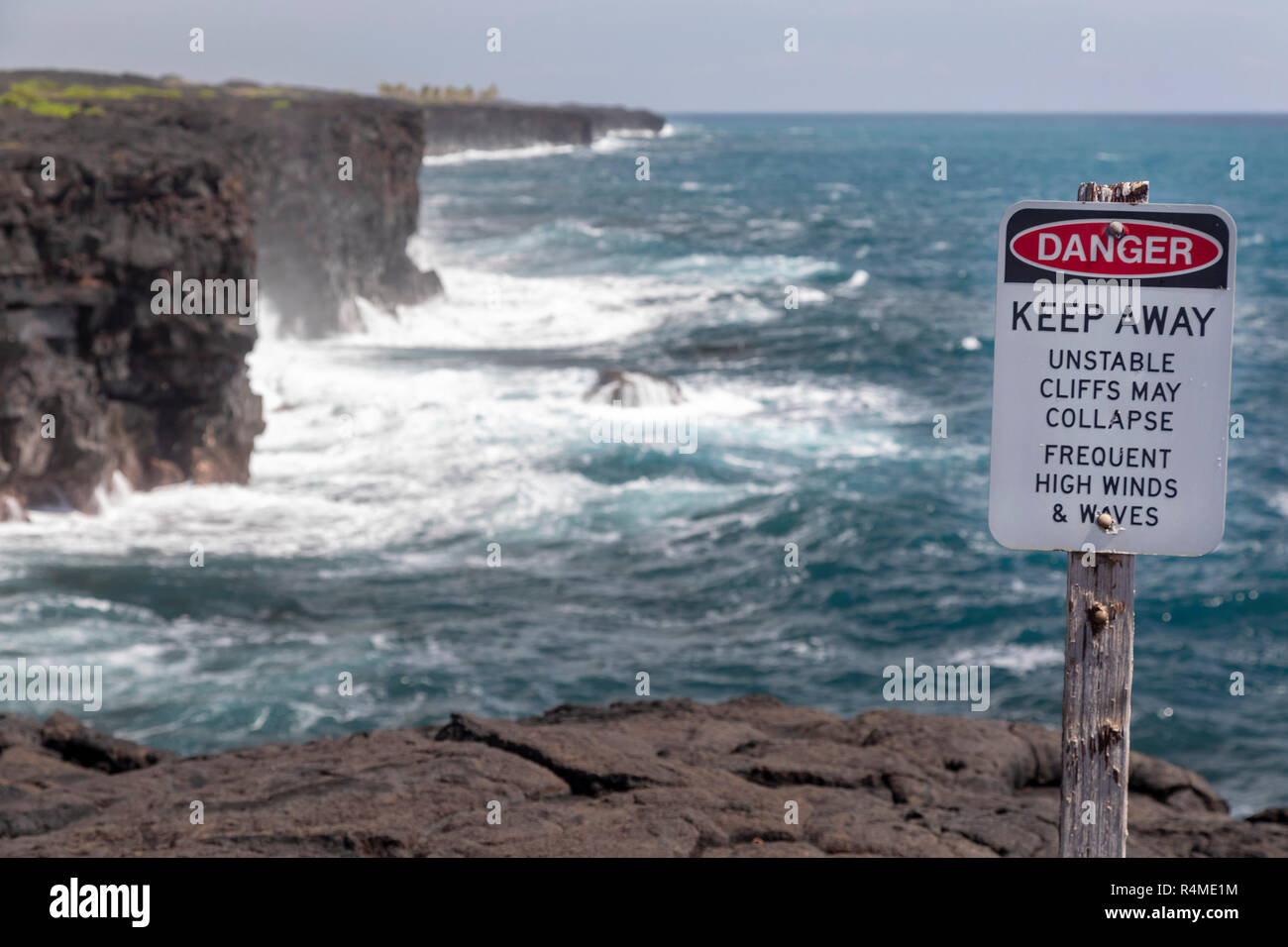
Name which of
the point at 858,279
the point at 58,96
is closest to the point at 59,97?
the point at 58,96

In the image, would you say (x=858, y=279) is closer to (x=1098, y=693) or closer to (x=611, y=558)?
(x=611, y=558)

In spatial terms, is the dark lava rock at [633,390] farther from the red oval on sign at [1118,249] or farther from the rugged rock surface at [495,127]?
the rugged rock surface at [495,127]

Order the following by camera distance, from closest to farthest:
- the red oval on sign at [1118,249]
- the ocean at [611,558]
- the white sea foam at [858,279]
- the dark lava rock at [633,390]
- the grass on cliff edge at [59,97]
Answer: the red oval on sign at [1118,249] → the ocean at [611,558] → the grass on cliff edge at [59,97] → the dark lava rock at [633,390] → the white sea foam at [858,279]

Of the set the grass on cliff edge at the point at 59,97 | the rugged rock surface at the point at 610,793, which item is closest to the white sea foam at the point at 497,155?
the grass on cliff edge at the point at 59,97

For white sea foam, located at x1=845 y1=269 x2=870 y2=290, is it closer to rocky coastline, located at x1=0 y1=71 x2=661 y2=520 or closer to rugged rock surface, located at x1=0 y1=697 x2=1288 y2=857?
rocky coastline, located at x1=0 y1=71 x2=661 y2=520

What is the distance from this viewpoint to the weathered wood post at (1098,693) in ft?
14.3

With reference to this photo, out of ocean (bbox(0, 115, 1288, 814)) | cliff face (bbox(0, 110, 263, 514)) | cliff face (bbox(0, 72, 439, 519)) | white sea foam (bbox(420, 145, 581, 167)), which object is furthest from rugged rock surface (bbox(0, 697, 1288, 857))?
white sea foam (bbox(420, 145, 581, 167))

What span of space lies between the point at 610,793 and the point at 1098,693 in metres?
5.46

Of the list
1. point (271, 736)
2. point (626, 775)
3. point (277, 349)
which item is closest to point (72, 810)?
point (626, 775)

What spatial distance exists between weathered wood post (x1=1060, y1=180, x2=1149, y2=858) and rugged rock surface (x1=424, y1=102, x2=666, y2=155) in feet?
532

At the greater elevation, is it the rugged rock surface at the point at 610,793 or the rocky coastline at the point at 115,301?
the rocky coastline at the point at 115,301

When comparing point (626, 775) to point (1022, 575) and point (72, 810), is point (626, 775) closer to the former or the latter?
point (72, 810)

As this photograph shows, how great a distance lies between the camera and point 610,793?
30.7 ft

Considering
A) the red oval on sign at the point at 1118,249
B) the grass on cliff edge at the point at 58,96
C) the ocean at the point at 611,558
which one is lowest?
the ocean at the point at 611,558
